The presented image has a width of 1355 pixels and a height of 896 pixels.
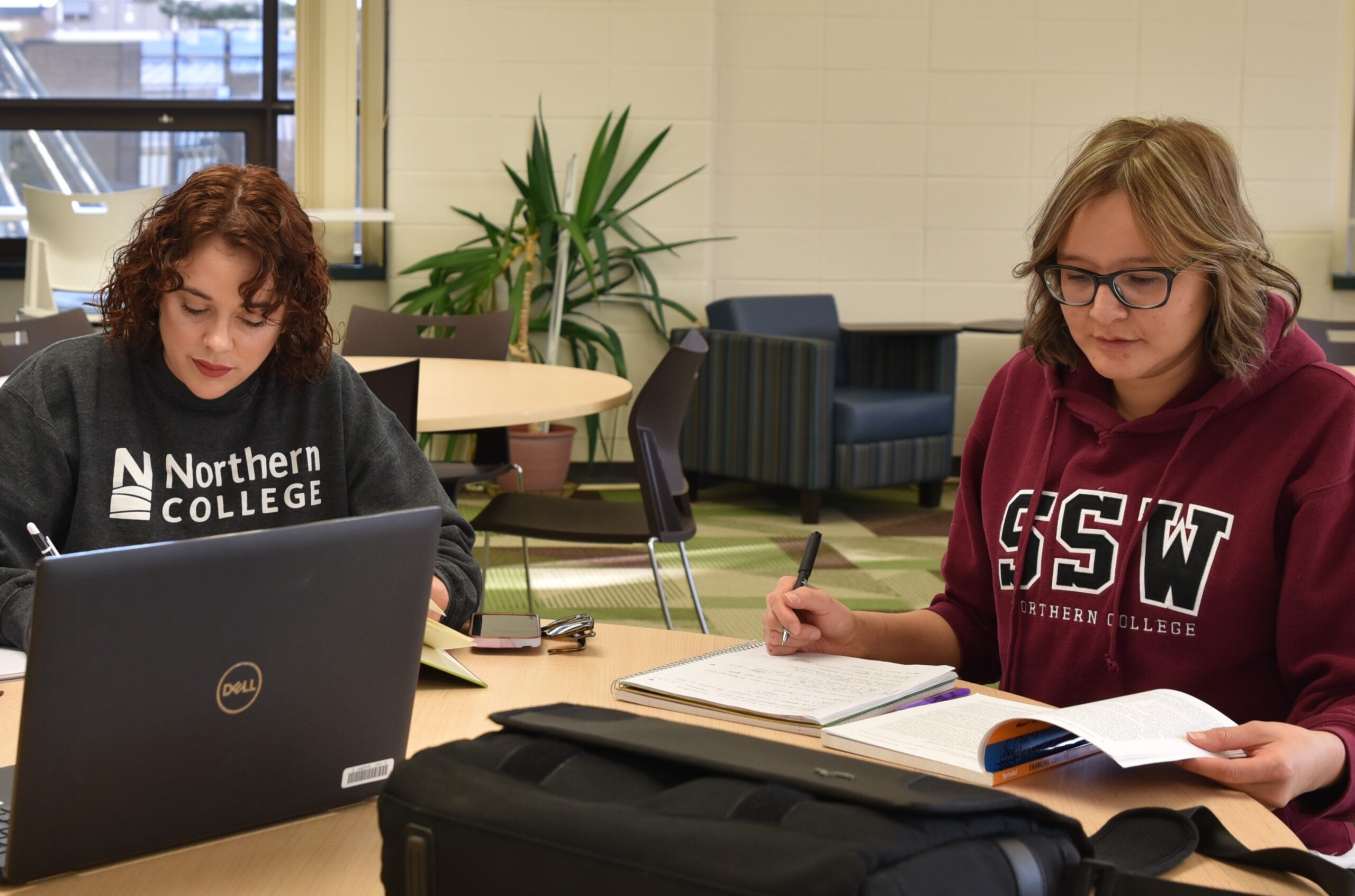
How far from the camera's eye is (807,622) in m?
1.41

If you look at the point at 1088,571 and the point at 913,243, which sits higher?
the point at 913,243

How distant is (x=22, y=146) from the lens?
6008mm

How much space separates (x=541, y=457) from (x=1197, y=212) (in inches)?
163

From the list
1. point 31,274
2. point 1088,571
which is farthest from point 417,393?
point 31,274

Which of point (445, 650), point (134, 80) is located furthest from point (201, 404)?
point (134, 80)

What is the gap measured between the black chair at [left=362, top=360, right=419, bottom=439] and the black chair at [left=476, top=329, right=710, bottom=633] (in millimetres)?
649

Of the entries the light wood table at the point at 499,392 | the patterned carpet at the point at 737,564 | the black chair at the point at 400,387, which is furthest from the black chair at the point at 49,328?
the patterned carpet at the point at 737,564

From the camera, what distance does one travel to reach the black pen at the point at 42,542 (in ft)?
4.04

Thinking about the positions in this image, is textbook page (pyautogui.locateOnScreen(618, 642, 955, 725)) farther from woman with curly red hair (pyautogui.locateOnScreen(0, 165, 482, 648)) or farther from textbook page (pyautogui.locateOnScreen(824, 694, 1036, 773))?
woman with curly red hair (pyautogui.locateOnScreen(0, 165, 482, 648))

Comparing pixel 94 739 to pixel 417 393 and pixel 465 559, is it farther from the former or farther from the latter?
pixel 417 393

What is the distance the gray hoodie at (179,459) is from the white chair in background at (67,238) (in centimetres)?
398

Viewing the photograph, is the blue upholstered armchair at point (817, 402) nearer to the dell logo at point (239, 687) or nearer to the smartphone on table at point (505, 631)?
the smartphone on table at point (505, 631)

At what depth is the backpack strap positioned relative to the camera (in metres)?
0.84

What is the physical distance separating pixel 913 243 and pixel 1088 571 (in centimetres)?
478
